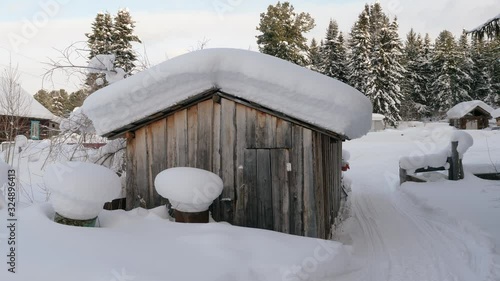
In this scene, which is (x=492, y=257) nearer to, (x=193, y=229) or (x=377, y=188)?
(x=193, y=229)

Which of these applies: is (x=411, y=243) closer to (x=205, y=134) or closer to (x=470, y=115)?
(x=205, y=134)

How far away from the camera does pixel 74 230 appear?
4.41 metres

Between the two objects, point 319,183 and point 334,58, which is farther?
point 334,58

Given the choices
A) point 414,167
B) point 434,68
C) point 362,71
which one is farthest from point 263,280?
point 434,68

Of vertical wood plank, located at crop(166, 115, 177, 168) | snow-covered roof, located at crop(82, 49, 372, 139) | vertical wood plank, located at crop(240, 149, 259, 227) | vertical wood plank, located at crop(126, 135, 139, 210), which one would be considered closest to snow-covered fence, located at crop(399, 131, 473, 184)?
snow-covered roof, located at crop(82, 49, 372, 139)

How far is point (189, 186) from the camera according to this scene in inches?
205

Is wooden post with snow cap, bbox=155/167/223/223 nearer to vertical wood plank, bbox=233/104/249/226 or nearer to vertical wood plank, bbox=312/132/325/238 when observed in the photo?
vertical wood plank, bbox=233/104/249/226

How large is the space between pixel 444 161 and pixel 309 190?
903cm

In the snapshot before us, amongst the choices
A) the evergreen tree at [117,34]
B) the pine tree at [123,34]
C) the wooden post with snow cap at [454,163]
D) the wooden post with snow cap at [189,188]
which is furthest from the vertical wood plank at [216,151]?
the pine tree at [123,34]

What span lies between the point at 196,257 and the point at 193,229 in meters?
0.90

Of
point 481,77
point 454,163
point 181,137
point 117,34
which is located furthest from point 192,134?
point 481,77

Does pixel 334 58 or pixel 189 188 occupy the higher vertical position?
pixel 334 58

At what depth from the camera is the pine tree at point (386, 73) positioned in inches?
1414

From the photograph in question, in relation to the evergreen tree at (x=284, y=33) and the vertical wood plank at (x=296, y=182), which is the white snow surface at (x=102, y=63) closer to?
the vertical wood plank at (x=296, y=182)
